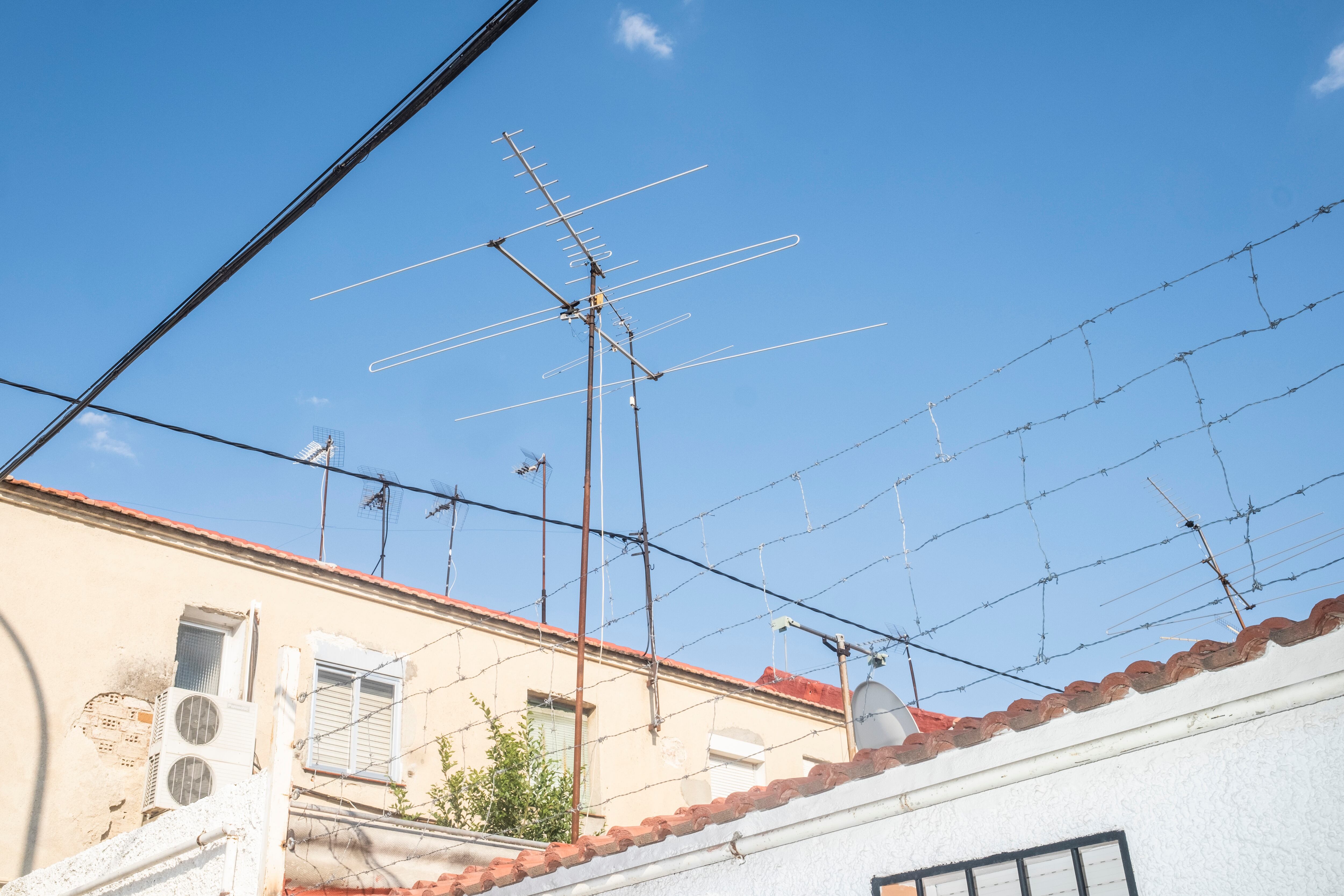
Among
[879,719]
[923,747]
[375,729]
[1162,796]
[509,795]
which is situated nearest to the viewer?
[1162,796]

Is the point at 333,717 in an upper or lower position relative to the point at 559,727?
lower

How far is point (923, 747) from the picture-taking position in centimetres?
539

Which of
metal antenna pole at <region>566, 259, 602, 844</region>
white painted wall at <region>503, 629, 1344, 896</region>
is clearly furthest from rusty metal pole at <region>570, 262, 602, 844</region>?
white painted wall at <region>503, 629, 1344, 896</region>

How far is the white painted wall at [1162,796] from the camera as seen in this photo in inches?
165

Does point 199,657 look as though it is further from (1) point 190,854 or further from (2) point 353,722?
(1) point 190,854

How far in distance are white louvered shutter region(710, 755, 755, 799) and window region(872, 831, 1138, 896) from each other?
10.7 meters

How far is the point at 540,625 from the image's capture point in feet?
47.8

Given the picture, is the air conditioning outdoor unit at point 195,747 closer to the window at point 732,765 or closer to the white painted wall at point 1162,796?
the white painted wall at point 1162,796

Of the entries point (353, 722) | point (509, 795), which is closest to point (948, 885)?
point (509, 795)

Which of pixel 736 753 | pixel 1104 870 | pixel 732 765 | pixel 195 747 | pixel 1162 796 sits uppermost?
pixel 736 753

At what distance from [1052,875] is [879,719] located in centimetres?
316

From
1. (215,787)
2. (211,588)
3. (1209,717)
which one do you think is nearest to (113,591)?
(211,588)

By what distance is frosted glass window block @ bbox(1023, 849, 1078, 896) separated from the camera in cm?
478

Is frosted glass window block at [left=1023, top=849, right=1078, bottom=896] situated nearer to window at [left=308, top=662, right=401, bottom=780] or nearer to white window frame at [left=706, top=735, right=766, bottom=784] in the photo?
window at [left=308, top=662, right=401, bottom=780]
